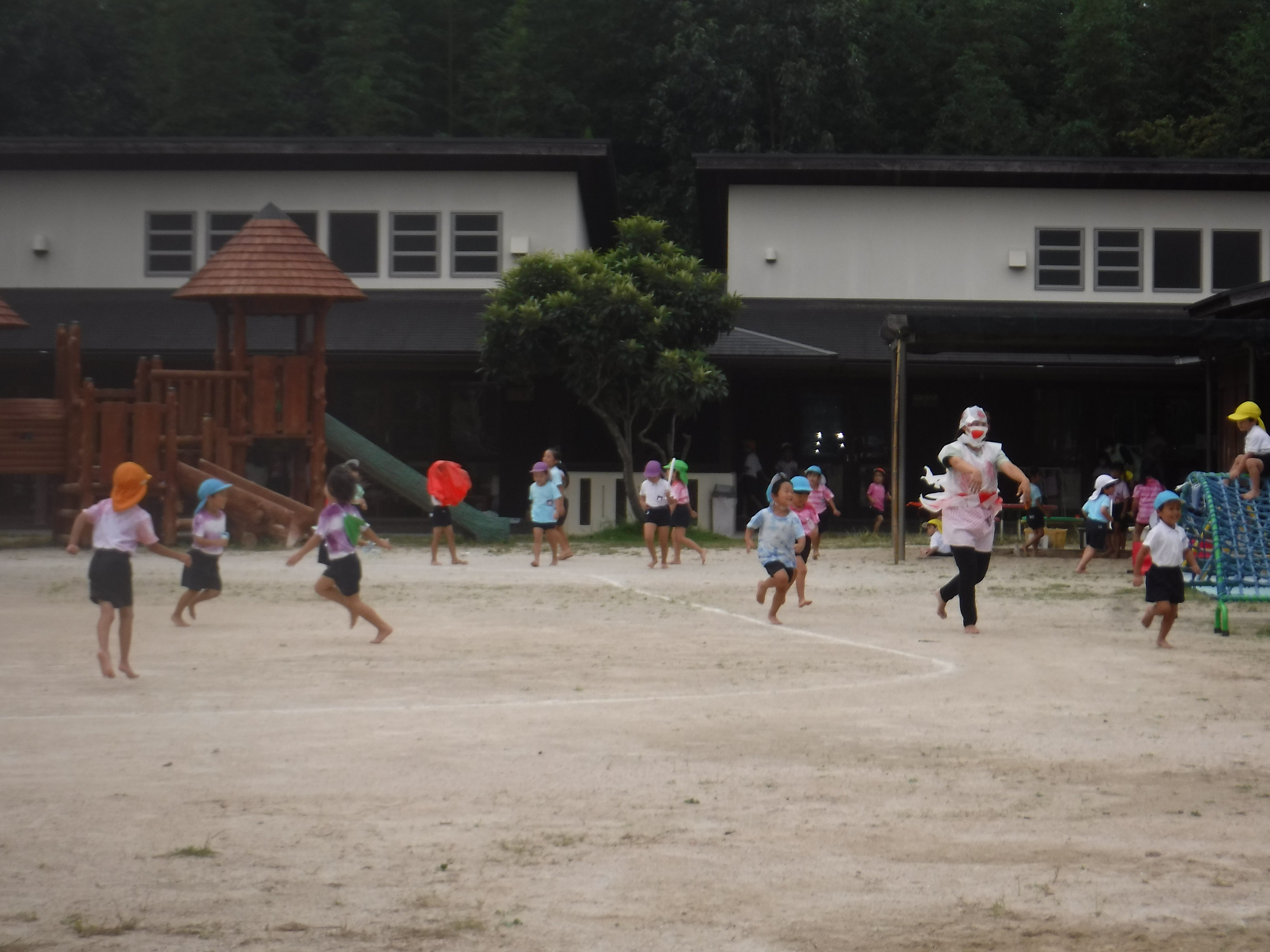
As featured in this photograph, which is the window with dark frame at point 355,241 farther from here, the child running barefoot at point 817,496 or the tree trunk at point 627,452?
the child running barefoot at point 817,496

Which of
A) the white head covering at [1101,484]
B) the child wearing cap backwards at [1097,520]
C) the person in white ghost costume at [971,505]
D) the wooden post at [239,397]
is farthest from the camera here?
the wooden post at [239,397]

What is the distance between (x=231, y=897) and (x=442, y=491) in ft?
51.6

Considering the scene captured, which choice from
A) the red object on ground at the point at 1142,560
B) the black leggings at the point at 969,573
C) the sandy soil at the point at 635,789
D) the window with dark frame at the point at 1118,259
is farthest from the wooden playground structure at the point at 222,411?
the window with dark frame at the point at 1118,259

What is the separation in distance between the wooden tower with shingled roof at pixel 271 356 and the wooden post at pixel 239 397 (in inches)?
0.5

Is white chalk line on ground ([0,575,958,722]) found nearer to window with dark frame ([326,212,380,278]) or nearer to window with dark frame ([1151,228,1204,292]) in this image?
window with dark frame ([326,212,380,278])

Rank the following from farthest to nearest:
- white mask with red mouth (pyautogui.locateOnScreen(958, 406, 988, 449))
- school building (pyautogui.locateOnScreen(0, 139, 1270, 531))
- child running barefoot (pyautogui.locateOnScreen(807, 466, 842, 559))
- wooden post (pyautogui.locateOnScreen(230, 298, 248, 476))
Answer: school building (pyautogui.locateOnScreen(0, 139, 1270, 531)) < wooden post (pyautogui.locateOnScreen(230, 298, 248, 476)) < child running barefoot (pyautogui.locateOnScreen(807, 466, 842, 559)) < white mask with red mouth (pyautogui.locateOnScreen(958, 406, 988, 449))

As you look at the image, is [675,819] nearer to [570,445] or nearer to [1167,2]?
[570,445]

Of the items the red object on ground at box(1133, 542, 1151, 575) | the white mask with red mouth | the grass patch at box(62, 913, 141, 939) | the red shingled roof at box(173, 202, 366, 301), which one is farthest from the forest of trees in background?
the grass patch at box(62, 913, 141, 939)

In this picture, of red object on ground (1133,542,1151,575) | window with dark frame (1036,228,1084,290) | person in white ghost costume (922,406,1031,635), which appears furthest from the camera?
window with dark frame (1036,228,1084,290)

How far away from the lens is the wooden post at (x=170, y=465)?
23781 millimetres

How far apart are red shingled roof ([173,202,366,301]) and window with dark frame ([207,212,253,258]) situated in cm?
585

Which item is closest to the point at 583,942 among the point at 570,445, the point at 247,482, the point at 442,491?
the point at 442,491

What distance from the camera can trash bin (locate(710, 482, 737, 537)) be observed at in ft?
95.3

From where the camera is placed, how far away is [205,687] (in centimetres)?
1052
